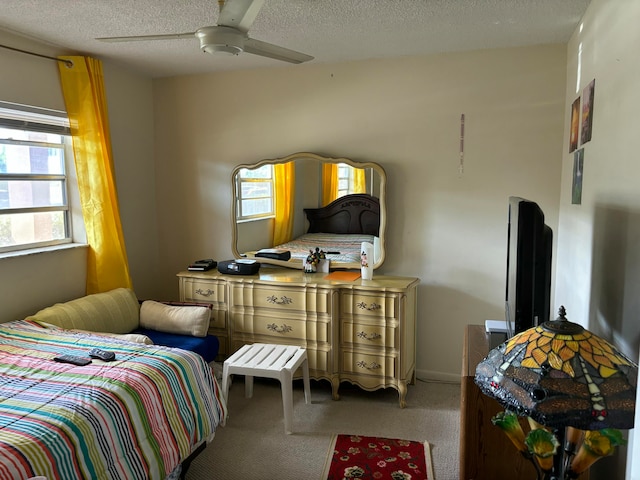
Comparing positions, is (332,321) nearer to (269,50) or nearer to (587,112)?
(269,50)

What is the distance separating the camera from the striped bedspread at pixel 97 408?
181 cm

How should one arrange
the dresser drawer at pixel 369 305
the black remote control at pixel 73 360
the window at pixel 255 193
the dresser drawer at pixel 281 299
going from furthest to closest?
the window at pixel 255 193, the dresser drawer at pixel 281 299, the dresser drawer at pixel 369 305, the black remote control at pixel 73 360

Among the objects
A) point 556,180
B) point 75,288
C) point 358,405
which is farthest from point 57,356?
point 556,180

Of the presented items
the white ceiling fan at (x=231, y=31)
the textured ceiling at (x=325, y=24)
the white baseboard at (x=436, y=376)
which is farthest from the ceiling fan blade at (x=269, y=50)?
the white baseboard at (x=436, y=376)

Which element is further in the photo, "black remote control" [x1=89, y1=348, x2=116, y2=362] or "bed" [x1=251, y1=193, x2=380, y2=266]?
"bed" [x1=251, y1=193, x2=380, y2=266]

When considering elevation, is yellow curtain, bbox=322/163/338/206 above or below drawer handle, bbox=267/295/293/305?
above

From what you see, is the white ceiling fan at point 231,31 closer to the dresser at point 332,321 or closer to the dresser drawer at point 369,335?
the dresser at point 332,321

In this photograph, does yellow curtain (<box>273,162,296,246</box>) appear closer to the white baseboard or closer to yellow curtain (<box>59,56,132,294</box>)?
yellow curtain (<box>59,56,132,294</box>)

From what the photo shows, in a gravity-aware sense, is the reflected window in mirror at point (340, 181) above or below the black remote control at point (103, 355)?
above

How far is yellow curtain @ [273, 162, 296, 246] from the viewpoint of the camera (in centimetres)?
385

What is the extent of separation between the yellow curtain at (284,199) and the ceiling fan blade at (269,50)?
1351mm

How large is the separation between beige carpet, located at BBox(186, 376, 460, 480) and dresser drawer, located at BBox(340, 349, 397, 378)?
218 millimetres

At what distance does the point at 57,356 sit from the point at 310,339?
1.58 m

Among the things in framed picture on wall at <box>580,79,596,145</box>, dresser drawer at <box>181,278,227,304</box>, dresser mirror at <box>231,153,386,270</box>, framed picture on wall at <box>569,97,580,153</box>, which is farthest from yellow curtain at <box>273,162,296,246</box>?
framed picture on wall at <box>580,79,596,145</box>
